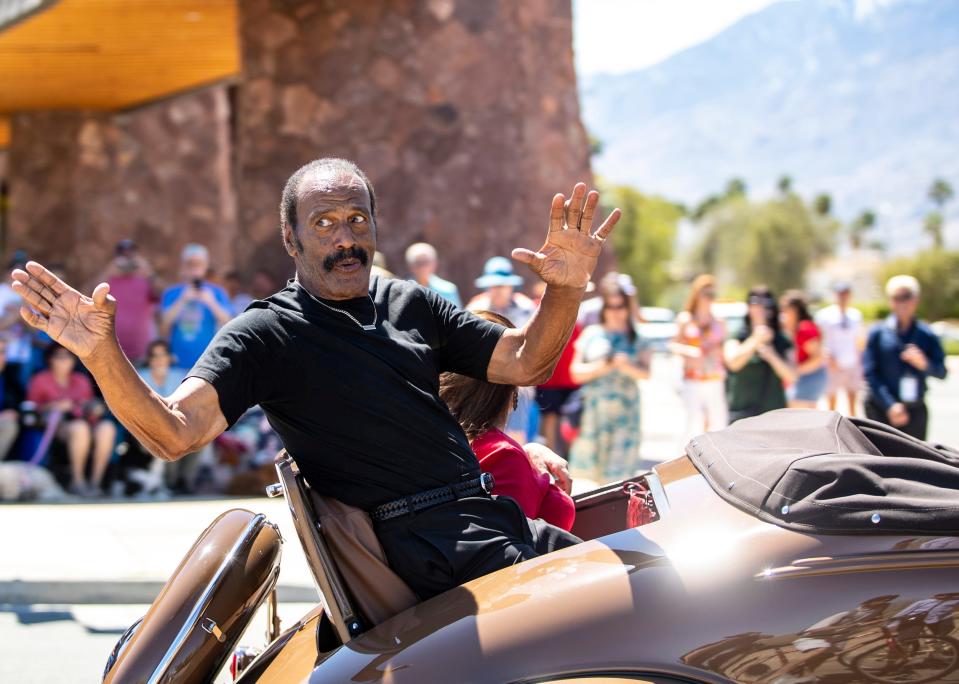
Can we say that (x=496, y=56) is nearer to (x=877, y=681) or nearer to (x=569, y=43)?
(x=569, y=43)

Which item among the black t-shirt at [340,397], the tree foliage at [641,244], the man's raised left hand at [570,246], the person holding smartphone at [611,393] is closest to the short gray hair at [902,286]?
the person holding smartphone at [611,393]

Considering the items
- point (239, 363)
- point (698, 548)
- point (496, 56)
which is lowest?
point (698, 548)

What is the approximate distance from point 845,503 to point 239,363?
141 cm

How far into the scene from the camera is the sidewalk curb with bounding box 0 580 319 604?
18.8 ft

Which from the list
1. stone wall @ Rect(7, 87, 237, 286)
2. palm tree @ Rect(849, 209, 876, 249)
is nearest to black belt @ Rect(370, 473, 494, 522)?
stone wall @ Rect(7, 87, 237, 286)

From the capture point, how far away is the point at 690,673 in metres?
2.15

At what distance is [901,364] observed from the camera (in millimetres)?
7941

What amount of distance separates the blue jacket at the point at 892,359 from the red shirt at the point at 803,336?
0.99 metres

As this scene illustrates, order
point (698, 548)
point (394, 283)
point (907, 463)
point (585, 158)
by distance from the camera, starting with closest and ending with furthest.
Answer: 1. point (698, 548)
2. point (907, 463)
3. point (394, 283)
4. point (585, 158)

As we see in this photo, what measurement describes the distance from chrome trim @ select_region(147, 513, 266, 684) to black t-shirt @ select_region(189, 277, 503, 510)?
25 cm

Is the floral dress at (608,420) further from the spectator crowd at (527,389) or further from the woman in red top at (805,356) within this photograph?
the woman in red top at (805,356)

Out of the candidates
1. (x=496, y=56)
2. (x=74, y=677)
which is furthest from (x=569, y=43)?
(x=74, y=677)

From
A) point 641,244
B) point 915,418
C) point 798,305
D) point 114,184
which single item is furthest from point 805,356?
point 641,244

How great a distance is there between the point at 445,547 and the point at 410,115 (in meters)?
7.64
